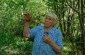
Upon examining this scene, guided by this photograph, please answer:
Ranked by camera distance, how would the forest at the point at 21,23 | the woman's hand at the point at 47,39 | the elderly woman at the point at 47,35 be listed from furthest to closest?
the forest at the point at 21,23 → the elderly woman at the point at 47,35 → the woman's hand at the point at 47,39

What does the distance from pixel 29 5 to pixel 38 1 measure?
24.5 inches

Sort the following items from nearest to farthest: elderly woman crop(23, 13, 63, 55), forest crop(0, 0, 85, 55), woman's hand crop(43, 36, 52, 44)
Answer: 1. woman's hand crop(43, 36, 52, 44)
2. elderly woman crop(23, 13, 63, 55)
3. forest crop(0, 0, 85, 55)

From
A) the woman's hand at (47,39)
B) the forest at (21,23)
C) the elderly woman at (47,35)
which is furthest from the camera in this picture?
the forest at (21,23)

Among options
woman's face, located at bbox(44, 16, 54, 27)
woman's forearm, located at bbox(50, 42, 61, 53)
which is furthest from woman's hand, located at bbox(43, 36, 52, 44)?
woman's face, located at bbox(44, 16, 54, 27)

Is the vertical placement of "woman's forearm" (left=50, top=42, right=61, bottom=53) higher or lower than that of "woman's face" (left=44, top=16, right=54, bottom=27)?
lower

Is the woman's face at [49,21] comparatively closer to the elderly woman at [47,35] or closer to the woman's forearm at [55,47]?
the elderly woman at [47,35]

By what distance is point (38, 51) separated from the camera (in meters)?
4.04

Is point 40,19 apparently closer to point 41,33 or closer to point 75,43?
point 75,43

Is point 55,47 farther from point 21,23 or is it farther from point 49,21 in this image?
point 21,23

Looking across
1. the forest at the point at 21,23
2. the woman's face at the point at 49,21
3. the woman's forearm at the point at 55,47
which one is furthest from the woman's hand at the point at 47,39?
the forest at the point at 21,23

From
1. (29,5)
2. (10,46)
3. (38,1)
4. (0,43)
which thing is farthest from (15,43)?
(38,1)

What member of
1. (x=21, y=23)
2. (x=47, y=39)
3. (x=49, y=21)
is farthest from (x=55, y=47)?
(x=21, y=23)

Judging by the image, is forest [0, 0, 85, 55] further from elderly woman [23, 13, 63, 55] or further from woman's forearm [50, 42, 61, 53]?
woman's forearm [50, 42, 61, 53]

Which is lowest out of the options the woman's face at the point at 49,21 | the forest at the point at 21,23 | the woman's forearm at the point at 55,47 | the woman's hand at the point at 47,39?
the forest at the point at 21,23
